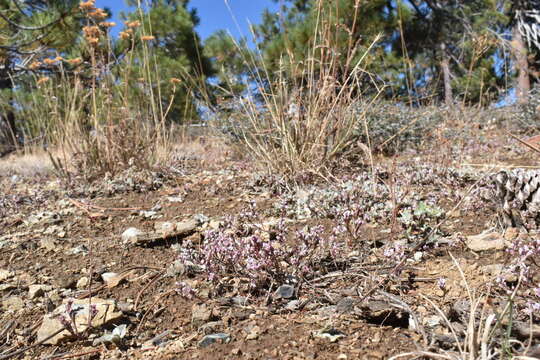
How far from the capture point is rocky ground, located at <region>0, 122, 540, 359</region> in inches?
46.3

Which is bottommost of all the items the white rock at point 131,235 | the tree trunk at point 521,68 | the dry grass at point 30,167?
the white rock at point 131,235

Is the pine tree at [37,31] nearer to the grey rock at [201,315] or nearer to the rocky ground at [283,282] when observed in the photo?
the rocky ground at [283,282]

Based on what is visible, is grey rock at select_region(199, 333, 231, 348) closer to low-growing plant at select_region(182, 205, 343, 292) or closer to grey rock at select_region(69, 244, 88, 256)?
low-growing plant at select_region(182, 205, 343, 292)

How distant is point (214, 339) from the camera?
48.5 inches

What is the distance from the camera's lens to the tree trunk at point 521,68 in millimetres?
6319

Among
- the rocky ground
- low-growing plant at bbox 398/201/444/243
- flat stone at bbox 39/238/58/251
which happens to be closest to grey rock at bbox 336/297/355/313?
the rocky ground

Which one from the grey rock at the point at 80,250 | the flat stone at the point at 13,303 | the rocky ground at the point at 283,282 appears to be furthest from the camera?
the grey rock at the point at 80,250

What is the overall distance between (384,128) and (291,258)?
167 inches

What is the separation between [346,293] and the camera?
1.44 meters

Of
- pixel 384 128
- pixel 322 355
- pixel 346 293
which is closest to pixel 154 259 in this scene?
pixel 346 293

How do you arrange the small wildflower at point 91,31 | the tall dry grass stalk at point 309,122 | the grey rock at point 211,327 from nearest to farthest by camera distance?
the grey rock at point 211,327 → the tall dry grass stalk at point 309,122 → the small wildflower at point 91,31

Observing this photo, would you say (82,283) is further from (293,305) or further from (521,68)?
(521,68)

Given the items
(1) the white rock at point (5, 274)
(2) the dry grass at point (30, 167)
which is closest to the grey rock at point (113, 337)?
(1) the white rock at point (5, 274)

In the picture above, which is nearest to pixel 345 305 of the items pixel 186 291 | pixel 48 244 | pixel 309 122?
pixel 186 291
